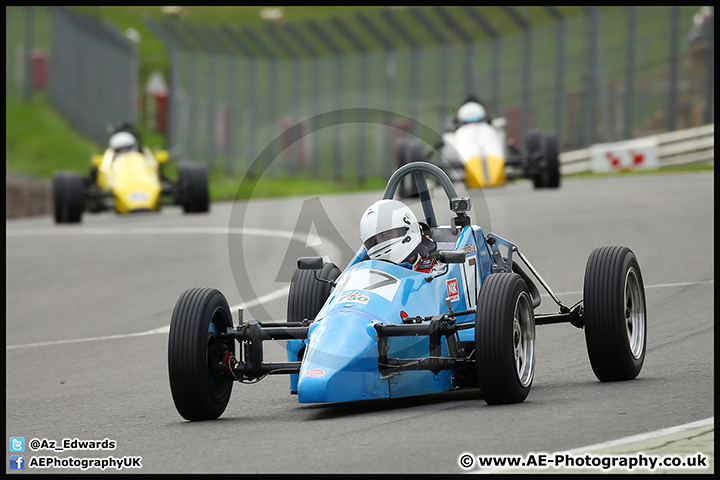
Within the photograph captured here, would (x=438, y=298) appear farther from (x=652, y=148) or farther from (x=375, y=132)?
(x=375, y=132)

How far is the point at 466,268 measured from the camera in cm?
835

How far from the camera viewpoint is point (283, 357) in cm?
1042

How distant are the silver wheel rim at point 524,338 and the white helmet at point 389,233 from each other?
0.89 m

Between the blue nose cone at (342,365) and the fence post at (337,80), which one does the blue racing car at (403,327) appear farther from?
the fence post at (337,80)

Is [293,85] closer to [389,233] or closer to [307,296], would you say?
[307,296]

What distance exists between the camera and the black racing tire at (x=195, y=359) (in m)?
7.42

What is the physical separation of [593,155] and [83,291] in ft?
49.8

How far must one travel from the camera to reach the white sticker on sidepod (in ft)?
25.0

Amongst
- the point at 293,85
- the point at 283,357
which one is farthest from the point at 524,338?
the point at 293,85

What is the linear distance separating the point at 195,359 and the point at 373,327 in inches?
42.8

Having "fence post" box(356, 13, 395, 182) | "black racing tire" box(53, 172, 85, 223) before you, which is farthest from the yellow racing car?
"fence post" box(356, 13, 395, 182)

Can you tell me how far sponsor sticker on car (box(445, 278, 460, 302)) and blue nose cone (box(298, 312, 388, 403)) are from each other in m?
0.89

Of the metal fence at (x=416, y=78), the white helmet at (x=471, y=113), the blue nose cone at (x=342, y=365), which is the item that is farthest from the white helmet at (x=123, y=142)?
the blue nose cone at (x=342, y=365)

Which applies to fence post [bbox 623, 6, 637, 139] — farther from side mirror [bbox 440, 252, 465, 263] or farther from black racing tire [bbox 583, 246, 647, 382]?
side mirror [bbox 440, 252, 465, 263]
